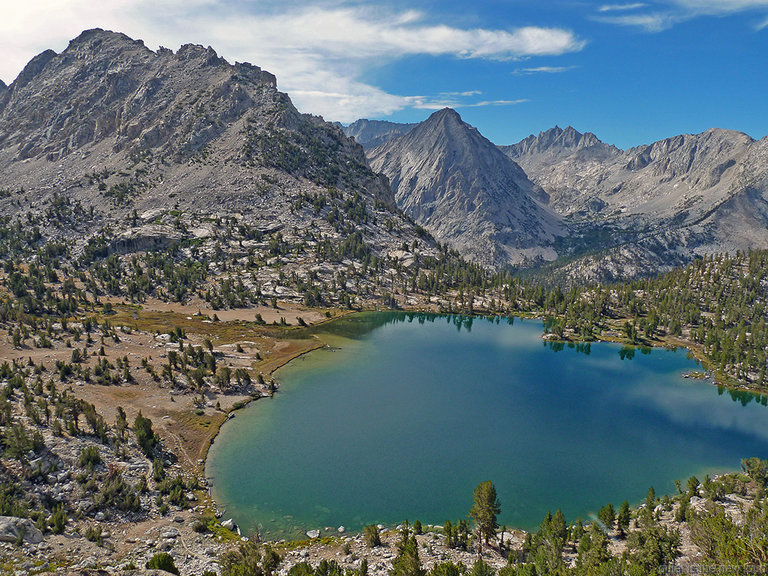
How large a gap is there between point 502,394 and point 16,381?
271ft

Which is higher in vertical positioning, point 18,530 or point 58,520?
point 18,530

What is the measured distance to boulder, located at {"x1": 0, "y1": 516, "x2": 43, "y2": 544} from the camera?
3657 centimetres

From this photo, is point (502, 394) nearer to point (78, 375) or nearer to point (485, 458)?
point (485, 458)

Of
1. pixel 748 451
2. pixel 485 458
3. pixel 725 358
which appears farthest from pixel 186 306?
pixel 725 358

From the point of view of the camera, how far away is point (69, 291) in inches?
5482

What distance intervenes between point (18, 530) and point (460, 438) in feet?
172

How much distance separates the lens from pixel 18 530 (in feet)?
123

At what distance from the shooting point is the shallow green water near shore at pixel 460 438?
52.2 m

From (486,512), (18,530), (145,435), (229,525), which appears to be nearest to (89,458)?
(145,435)

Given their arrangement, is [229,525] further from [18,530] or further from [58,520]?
[18,530]

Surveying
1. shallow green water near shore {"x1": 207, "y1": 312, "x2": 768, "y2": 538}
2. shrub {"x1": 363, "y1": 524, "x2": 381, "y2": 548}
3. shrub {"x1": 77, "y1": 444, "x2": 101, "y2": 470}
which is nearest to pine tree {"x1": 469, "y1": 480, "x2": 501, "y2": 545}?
shallow green water near shore {"x1": 207, "y1": 312, "x2": 768, "y2": 538}

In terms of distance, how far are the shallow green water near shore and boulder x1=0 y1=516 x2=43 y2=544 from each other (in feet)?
57.3

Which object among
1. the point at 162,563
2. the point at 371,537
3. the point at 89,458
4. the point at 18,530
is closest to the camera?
the point at 162,563

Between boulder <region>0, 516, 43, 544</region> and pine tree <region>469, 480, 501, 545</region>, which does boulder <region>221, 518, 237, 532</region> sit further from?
pine tree <region>469, 480, 501, 545</region>
